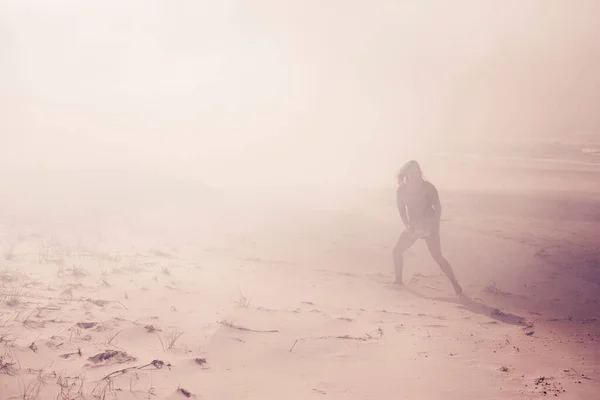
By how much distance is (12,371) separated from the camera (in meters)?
2.56

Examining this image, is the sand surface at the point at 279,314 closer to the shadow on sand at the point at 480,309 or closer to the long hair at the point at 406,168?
the shadow on sand at the point at 480,309

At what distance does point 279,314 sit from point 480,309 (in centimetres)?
222

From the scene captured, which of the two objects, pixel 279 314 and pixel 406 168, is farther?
pixel 406 168

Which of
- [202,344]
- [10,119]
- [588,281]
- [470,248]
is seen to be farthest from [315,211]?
[10,119]

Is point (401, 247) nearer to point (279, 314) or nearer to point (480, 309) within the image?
point (480, 309)

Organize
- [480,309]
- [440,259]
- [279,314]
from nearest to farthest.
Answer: [279,314], [480,309], [440,259]

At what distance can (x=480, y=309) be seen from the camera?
188 inches

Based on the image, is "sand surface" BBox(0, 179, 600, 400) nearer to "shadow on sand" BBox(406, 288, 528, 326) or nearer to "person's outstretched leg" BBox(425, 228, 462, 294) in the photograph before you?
"shadow on sand" BBox(406, 288, 528, 326)

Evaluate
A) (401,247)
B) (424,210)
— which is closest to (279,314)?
(401,247)

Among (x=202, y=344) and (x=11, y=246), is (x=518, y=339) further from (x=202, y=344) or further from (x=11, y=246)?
(x=11, y=246)

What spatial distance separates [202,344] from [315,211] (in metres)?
7.28

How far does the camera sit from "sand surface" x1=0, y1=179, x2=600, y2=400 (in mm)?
2715

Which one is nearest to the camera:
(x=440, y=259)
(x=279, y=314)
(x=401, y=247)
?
(x=279, y=314)

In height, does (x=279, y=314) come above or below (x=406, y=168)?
below
